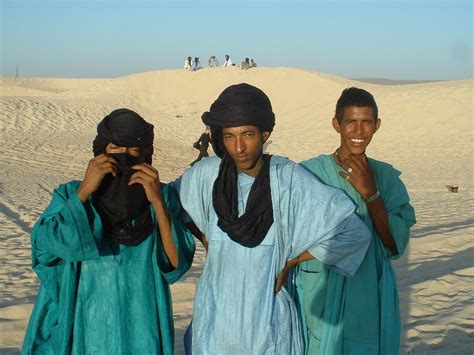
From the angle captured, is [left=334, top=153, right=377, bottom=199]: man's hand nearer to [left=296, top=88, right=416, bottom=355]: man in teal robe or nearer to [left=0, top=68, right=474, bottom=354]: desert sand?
[left=296, top=88, right=416, bottom=355]: man in teal robe

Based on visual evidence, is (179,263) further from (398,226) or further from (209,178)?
(398,226)

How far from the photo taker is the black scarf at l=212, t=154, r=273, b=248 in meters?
2.23

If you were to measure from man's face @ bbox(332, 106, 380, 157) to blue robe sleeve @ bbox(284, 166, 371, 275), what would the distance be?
60 centimetres

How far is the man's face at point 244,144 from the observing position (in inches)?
88.6

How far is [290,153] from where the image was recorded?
722 inches

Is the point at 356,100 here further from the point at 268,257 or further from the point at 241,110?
the point at 268,257

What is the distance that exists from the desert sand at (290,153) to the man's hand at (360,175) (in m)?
2.23

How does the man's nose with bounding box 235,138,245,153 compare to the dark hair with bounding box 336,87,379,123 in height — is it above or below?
below

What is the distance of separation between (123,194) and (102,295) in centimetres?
41

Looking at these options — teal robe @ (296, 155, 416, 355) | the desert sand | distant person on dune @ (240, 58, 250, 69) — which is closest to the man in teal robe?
teal robe @ (296, 155, 416, 355)

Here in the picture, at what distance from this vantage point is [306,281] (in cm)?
286

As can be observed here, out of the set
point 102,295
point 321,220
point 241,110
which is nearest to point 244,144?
point 241,110

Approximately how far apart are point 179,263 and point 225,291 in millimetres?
286

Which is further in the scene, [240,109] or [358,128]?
[358,128]
